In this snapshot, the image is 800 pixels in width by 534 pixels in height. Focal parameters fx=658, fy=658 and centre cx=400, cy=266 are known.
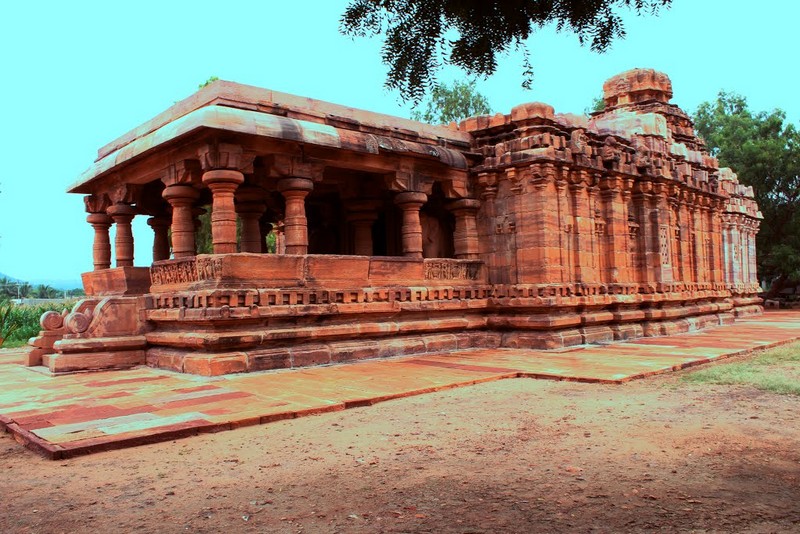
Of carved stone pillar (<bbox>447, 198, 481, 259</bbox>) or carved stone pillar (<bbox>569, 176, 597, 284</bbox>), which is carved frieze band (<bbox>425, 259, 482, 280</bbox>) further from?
carved stone pillar (<bbox>569, 176, 597, 284</bbox>)

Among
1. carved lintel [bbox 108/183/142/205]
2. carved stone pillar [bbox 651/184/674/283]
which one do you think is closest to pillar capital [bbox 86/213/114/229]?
carved lintel [bbox 108/183/142/205]

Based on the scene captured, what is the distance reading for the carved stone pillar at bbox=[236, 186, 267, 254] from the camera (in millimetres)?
11750

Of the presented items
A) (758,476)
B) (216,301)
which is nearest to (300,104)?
(216,301)

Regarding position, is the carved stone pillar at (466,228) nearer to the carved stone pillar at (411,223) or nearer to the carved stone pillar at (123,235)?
the carved stone pillar at (411,223)

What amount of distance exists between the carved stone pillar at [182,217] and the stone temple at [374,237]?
3 cm

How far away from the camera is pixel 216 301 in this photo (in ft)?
26.6

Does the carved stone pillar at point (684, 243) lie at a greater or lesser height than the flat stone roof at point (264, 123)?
lesser

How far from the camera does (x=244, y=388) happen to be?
679cm

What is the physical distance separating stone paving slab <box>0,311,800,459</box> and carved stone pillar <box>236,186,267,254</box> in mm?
3468

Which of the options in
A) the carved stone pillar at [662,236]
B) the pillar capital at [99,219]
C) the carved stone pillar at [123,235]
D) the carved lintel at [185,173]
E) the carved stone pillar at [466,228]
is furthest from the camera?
the carved stone pillar at [662,236]

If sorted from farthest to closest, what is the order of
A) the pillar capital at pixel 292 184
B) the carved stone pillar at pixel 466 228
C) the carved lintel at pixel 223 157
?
the carved stone pillar at pixel 466 228
the pillar capital at pixel 292 184
the carved lintel at pixel 223 157

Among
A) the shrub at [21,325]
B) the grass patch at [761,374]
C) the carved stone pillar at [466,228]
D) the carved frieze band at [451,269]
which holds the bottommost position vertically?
the grass patch at [761,374]

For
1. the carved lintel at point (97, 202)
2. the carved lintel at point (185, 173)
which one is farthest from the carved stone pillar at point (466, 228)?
the carved lintel at point (97, 202)

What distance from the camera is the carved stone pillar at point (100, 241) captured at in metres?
12.1
